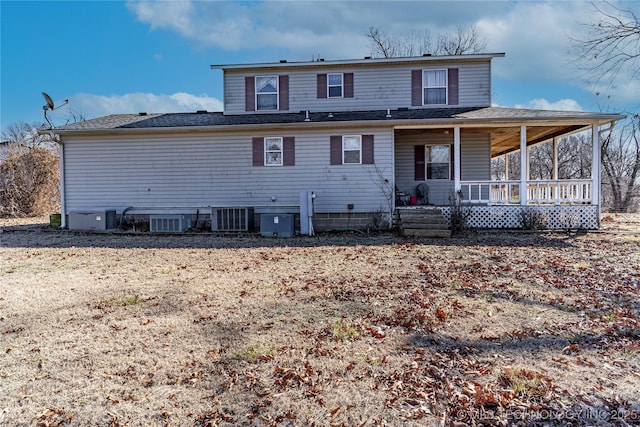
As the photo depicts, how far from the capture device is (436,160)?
1411 centimetres

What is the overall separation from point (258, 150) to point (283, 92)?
3.18m

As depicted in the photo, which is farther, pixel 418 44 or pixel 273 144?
pixel 418 44

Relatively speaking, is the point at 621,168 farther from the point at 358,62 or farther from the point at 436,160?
the point at 358,62

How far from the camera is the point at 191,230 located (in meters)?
12.6

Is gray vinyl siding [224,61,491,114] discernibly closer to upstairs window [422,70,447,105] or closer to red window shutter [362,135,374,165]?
upstairs window [422,70,447,105]

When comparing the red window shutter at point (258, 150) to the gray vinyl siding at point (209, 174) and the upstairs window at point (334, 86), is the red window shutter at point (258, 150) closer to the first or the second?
the gray vinyl siding at point (209, 174)

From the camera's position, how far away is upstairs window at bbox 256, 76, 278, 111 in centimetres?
1436

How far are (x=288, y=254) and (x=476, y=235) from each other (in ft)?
19.5

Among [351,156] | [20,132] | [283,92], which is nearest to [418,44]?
[283,92]

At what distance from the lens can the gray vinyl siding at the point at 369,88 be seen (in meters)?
13.6

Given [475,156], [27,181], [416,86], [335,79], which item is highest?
[335,79]

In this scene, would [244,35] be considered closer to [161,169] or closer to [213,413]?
[161,169]

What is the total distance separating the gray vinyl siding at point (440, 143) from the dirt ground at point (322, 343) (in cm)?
684

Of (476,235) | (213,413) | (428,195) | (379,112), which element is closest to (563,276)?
(476,235)
